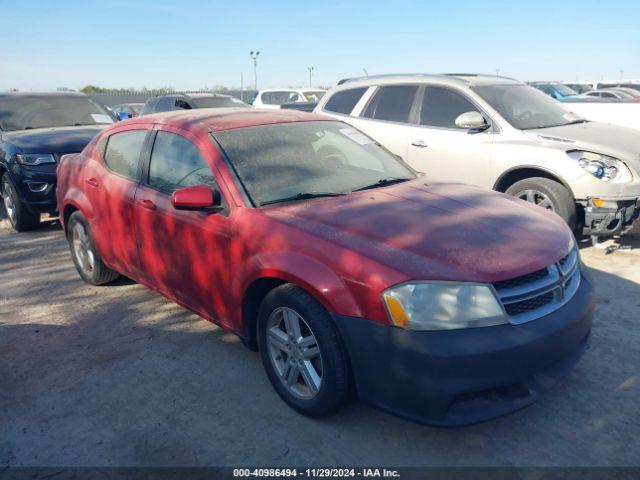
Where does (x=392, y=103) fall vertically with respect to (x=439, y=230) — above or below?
above

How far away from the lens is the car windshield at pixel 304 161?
3537mm

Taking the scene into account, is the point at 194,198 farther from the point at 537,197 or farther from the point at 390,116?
the point at 390,116

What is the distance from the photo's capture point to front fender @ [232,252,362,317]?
2715 millimetres

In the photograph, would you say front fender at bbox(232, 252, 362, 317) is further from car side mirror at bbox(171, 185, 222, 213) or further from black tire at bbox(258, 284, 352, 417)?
car side mirror at bbox(171, 185, 222, 213)

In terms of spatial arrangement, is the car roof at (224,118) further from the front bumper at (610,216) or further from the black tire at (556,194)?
the front bumper at (610,216)

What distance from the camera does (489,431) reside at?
297 centimetres

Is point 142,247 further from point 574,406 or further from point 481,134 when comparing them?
point 481,134

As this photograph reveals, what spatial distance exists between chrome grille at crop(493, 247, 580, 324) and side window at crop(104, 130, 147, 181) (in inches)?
112

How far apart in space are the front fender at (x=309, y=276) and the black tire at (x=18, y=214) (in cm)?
529

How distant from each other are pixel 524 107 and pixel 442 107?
961 mm

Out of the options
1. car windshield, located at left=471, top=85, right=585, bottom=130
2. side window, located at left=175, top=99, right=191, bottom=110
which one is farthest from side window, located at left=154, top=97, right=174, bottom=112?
car windshield, located at left=471, top=85, right=585, bottom=130

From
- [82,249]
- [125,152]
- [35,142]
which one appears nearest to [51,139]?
[35,142]

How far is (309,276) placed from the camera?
2.83 m

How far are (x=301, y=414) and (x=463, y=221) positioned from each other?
1.41m
